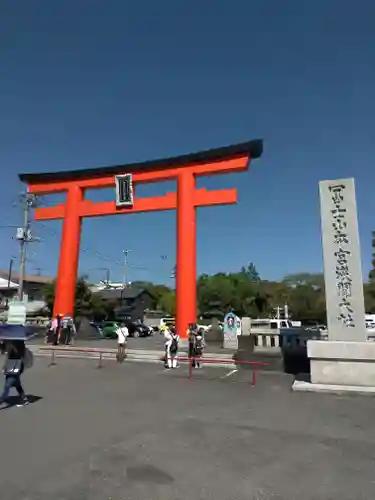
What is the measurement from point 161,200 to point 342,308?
1276cm

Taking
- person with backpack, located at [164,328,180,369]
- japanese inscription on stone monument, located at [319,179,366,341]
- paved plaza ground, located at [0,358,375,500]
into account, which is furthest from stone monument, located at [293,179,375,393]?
person with backpack, located at [164,328,180,369]

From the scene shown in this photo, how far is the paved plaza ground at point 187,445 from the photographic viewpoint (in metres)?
3.99

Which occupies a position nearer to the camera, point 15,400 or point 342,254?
point 15,400

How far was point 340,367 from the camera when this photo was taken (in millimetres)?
9461

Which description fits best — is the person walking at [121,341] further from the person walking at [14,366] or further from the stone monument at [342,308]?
the stone monument at [342,308]

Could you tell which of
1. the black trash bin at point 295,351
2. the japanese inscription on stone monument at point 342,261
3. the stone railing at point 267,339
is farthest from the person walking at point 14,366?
the stone railing at point 267,339

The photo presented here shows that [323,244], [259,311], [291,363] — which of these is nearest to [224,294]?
[259,311]

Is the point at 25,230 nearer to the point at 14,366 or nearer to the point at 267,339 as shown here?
the point at 267,339

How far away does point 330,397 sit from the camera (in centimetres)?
873

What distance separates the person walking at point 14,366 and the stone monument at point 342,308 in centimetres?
627

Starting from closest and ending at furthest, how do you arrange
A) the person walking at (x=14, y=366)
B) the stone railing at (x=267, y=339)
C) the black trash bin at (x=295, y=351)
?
the person walking at (x=14, y=366) → the black trash bin at (x=295, y=351) → the stone railing at (x=267, y=339)

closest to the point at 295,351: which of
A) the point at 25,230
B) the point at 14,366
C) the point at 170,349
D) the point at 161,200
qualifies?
the point at 170,349

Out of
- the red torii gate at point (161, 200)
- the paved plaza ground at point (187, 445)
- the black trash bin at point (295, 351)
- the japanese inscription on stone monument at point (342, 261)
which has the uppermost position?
the red torii gate at point (161, 200)

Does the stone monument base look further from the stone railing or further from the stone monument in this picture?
the stone railing
